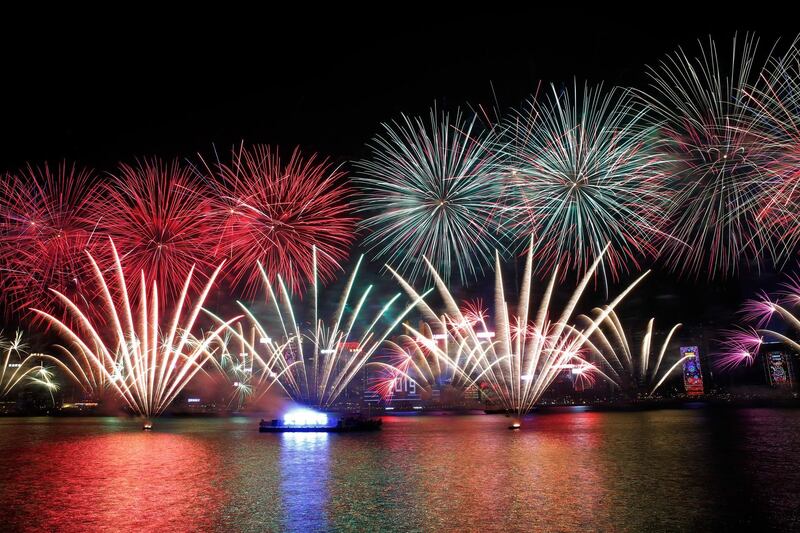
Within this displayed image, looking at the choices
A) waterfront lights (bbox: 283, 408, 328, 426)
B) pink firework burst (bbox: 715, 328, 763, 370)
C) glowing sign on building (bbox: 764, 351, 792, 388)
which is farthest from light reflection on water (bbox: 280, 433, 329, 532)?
pink firework burst (bbox: 715, 328, 763, 370)

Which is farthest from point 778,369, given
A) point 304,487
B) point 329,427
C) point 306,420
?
point 304,487

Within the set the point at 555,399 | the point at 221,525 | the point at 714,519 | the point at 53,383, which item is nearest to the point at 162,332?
the point at 53,383

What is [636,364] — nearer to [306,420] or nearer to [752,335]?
[752,335]

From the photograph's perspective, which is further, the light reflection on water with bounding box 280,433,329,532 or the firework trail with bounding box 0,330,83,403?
the firework trail with bounding box 0,330,83,403

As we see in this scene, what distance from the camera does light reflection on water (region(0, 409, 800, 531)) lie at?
985 cm

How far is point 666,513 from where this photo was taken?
10.2 meters

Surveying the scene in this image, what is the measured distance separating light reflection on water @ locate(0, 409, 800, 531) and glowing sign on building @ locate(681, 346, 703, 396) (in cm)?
6345

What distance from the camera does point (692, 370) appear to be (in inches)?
3248

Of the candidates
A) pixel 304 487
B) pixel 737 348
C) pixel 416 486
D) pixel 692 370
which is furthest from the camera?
pixel 737 348

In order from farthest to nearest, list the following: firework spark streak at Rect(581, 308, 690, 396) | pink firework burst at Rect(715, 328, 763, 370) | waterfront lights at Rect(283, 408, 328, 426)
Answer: pink firework burst at Rect(715, 328, 763, 370) → firework spark streak at Rect(581, 308, 690, 396) → waterfront lights at Rect(283, 408, 328, 426)

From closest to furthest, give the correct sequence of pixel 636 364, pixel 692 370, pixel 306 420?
pixel 306 420
pixel 692 370
pixel 636 364

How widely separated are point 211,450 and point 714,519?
1770cm

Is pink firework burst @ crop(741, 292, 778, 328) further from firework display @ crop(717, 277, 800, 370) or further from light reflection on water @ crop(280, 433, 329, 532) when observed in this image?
light reflection on water @ crop(280, 433, 329, 532)

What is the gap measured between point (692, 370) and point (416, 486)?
80973mm
